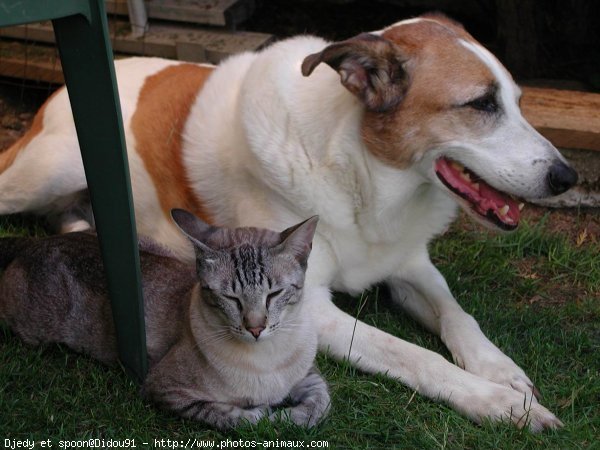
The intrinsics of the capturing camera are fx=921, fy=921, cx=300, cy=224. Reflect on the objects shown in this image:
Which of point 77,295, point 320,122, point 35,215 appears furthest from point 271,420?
point 35,215

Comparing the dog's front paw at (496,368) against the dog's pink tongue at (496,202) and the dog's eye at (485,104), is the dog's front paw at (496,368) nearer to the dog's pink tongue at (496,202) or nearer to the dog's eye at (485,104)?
the dog's pink tongue at (496,202)

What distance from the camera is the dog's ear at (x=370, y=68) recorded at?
2.92 m

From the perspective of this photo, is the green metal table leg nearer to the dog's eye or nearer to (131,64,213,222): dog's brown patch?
(131,64,213,222): dog's brown patch

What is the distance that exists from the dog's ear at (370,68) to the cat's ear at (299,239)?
570 mm

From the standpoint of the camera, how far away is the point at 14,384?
2.90m

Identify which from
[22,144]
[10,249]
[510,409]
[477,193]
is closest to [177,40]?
[22,144]

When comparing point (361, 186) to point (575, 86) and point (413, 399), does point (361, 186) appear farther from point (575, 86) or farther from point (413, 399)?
point (575, 86)

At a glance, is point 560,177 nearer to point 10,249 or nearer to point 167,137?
point 167,137

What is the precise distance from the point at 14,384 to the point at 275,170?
1116 mm

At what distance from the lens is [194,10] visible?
4844mm

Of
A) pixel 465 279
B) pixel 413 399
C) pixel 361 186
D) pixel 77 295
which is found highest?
pixel 361 186

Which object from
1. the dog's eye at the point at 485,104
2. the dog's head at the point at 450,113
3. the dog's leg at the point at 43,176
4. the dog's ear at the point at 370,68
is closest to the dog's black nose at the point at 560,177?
the dog's head at the point at 450,113

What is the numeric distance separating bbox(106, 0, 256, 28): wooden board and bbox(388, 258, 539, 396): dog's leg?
6.35ft

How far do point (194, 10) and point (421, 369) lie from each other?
2.62 m
